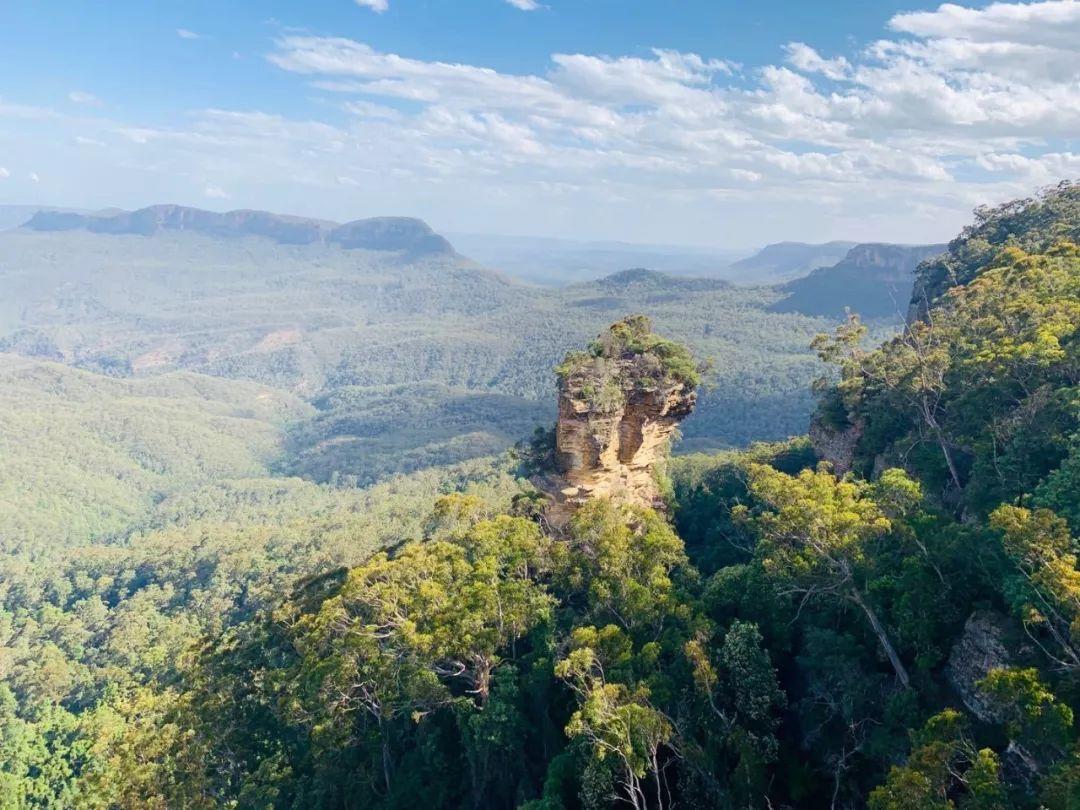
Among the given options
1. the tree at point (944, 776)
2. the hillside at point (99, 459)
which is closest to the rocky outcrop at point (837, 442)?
the tree at point (944, 776)

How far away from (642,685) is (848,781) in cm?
501

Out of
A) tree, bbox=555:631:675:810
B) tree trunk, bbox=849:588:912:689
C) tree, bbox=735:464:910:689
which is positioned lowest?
tree, bbox=555:631:675:810

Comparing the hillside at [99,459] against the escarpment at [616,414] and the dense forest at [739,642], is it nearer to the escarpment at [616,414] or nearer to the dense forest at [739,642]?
the dense forest at [739,642]

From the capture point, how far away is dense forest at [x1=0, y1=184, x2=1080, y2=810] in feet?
48.0

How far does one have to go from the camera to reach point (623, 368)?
32406 millimetres

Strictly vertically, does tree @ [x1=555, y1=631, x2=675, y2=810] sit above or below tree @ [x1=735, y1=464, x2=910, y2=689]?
below

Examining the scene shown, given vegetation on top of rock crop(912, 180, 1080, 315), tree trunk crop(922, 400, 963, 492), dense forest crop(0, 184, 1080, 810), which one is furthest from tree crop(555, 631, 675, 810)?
vegetation on top of rock crop(912, 180, 1080, 315)

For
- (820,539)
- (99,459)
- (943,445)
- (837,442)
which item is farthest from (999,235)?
(99,459)

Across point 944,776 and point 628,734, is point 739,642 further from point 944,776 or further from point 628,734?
point 944,776

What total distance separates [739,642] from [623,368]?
1632 centimetres

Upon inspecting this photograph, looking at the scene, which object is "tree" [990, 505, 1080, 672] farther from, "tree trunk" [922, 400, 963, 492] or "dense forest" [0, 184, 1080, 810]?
"tree trunk" [922, 400, 963, 492]

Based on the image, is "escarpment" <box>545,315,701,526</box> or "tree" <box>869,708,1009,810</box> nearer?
"tree" <box>869,708,1009,810</box>

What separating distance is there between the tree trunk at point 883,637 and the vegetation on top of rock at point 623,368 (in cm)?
1436

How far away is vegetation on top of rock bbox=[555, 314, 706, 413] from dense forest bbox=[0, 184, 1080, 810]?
1.30 feet
